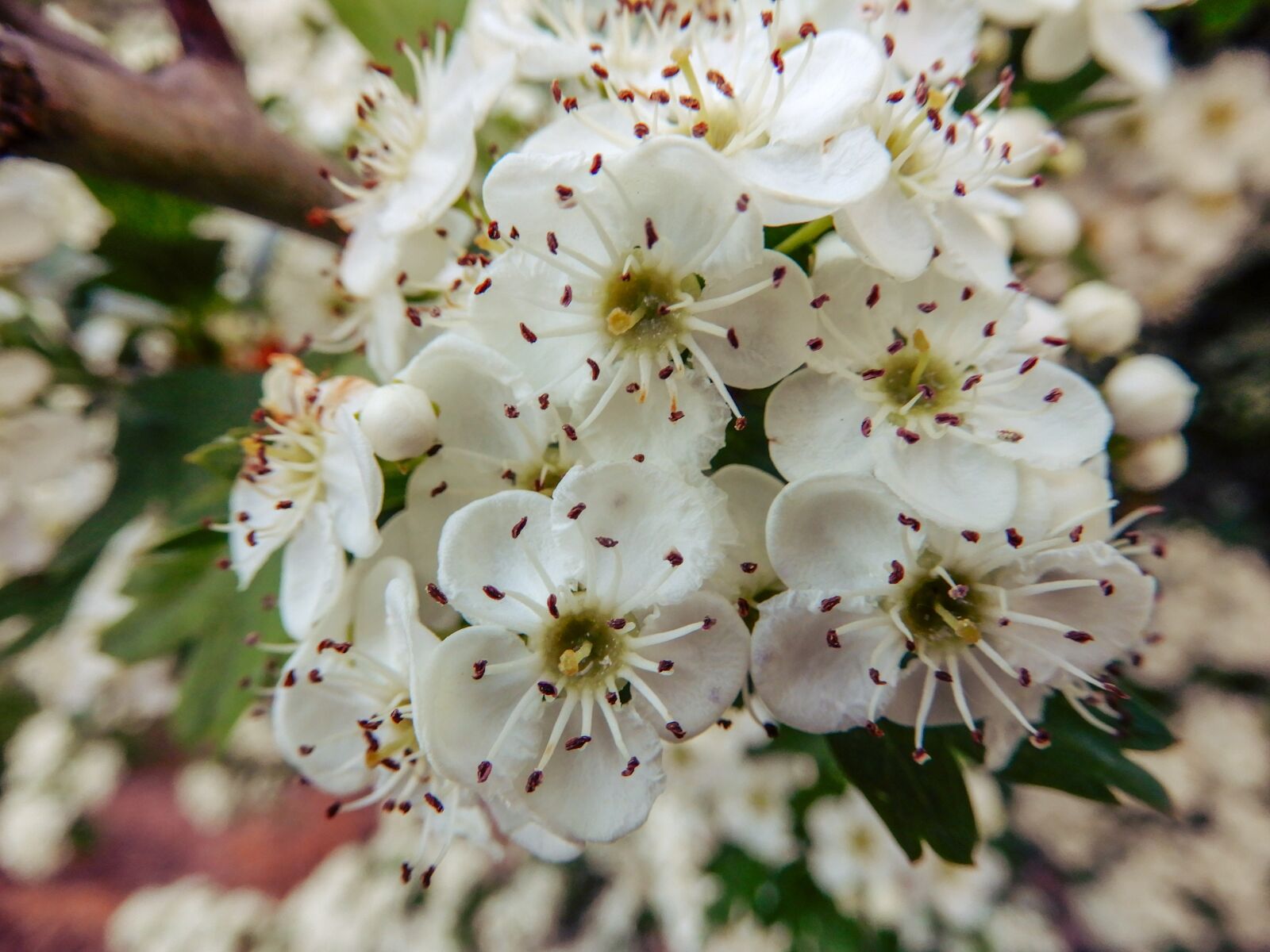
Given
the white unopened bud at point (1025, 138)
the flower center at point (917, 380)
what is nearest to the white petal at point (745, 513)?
the flower center at point (917, 380)

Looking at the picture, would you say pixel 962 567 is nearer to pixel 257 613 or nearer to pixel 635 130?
pixel 635 130

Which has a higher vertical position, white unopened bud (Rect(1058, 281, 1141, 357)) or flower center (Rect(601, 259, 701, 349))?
flower center (Rect(601, 259, 701, 349))

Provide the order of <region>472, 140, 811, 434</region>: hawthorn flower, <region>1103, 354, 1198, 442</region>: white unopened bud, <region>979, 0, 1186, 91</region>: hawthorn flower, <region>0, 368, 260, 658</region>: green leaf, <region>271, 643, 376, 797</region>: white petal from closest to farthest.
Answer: <region>472, 140, 811, 434</region>: hawthorn flower < <region>271, 643, 376, 797</region>: white petal < <region>1103, 354, 1198, 442</region>: white unopened bud < <region>979, 0, 1186, 91</region>: hawthorn flower < <region>0, 368, 260, 658</region>: green leaf

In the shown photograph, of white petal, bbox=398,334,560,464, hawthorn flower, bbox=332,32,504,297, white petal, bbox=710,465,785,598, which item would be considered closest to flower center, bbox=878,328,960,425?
white petal, bbox=710,465,785,598

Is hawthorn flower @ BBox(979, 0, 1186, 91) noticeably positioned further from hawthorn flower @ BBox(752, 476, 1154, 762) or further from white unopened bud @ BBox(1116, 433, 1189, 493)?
hawthorn flower @ BBox(752, 476, 1154, 762)

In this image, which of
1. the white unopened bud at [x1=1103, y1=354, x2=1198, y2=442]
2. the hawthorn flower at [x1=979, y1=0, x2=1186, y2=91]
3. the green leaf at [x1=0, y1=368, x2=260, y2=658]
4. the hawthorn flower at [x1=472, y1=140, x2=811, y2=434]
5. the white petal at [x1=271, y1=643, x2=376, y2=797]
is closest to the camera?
the hawthorn flower at [x1=472, y1=140, x2=811, y2=434]

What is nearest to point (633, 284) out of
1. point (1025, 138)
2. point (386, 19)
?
point (1025, 138)

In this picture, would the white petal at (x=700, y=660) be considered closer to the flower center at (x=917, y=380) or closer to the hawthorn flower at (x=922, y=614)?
the hawthorn flower at (x=922, y=614)

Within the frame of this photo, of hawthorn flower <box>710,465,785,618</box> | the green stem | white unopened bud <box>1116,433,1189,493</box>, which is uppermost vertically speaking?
the green stem

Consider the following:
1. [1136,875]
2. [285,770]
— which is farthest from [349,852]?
[1136,875]
